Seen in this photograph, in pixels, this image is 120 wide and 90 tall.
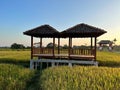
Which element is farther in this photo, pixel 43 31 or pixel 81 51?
pixel 43 31

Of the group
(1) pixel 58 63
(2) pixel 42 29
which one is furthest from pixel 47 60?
(2) pixel 42 29

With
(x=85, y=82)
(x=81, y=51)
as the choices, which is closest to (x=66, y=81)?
(x=85, y=82)

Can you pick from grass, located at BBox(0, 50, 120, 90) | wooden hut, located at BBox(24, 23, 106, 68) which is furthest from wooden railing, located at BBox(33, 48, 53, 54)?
grass, located at BBox(0, 50, 120, 90)

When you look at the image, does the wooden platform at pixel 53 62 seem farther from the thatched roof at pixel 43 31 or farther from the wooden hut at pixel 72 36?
the thatched roof at pixel 43 31

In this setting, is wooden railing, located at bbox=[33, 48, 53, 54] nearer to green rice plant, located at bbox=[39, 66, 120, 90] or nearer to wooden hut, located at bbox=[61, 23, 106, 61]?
wooden hut, located at bbox=[61, 23, 106, 61]

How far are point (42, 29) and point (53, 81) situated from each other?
28.0 feet

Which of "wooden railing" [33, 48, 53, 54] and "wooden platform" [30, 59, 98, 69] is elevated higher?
"wooden railing" [33, 48, 53, 54]

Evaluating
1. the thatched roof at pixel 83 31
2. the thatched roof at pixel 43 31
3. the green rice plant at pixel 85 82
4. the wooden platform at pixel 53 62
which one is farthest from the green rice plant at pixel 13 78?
the thatched roof at pixel 83 31

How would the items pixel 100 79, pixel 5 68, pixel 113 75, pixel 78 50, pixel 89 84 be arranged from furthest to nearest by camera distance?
pixel 78 50 < pixel 5 68 < pixel 113 75 < pixel 100 79 < pixel 89 84

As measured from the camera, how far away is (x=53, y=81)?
25.2ft

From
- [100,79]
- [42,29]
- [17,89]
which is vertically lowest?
[17,89]

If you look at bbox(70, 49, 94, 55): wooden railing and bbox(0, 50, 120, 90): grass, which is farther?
bbox(70, 49, 94, 55): wooden railing

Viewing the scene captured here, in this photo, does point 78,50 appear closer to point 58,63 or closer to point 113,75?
point 58,63

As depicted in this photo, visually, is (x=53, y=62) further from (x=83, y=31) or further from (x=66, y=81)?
(x=66, y=81)
